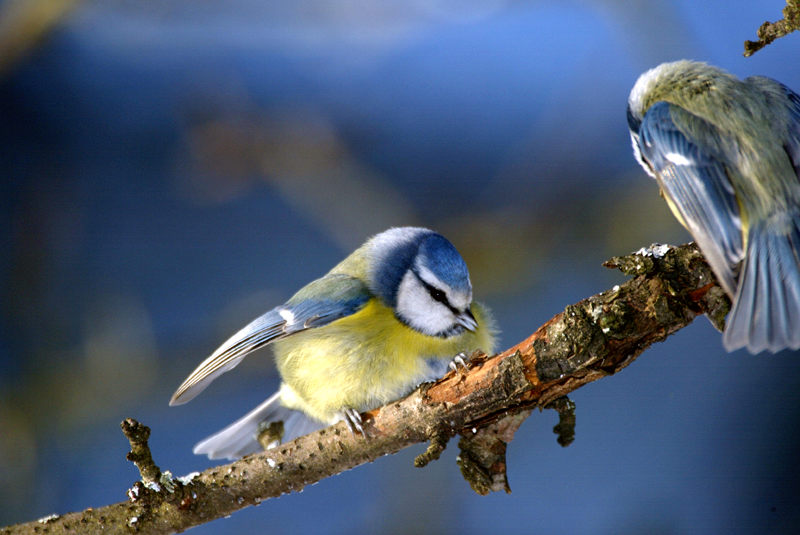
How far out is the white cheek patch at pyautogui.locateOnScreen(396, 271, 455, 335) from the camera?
114 cm

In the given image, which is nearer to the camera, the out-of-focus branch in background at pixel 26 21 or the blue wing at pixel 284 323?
the blue wing at pixel 284 323

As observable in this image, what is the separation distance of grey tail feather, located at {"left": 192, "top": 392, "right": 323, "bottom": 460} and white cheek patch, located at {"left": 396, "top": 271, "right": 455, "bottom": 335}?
30 cm

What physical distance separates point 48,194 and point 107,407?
1.78ft

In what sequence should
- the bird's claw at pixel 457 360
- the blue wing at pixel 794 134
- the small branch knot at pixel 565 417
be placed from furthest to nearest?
the bird's claw at pixel 457 360 < the blue wing at pixel 794 134 < the small branch knot at pixel 565 417

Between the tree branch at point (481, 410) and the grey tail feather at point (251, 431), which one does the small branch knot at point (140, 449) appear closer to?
the tree branch at point (481, 410)

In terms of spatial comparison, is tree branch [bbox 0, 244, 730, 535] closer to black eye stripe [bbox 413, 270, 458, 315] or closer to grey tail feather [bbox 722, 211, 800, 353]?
grey tail feather [bbox 722, 211, 800, 353]

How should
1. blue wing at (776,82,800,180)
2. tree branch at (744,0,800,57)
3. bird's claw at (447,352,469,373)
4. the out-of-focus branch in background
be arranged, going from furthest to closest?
the out-of-focus branch in background
bird's claw at (447,352,469,373)
blue wing at (776,82,800,180)
tree branch at (744,0,800,57)

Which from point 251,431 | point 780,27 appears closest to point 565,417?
point 780,27

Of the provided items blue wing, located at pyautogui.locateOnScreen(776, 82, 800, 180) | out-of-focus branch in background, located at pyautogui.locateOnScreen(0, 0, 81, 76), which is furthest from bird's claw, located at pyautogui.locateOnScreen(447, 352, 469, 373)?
out-of-focus branch in background, located at pyautogui.locateOnScreen(0, 0, 81, 76)

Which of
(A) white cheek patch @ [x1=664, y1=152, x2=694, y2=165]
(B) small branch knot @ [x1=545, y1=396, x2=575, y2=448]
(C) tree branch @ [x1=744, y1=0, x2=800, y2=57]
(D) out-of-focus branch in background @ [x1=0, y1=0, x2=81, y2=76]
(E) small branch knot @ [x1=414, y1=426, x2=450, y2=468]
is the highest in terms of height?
(D) out-of-focus branch in background @ [x1=0, y1=0, x2=81, y2=76]

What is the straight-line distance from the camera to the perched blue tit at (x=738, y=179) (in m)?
0.79

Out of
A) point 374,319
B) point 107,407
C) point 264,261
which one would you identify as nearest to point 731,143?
point 374,319

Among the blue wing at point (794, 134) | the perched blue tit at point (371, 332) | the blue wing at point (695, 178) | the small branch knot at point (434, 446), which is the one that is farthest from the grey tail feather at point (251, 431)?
the blue wing at point (794, 134)

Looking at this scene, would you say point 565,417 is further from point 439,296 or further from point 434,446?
point 439,296
